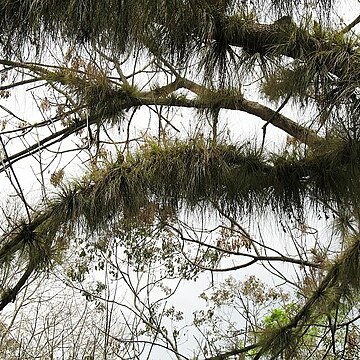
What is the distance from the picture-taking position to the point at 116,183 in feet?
6.16

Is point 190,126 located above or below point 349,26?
below

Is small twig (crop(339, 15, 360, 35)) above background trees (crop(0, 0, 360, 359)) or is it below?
above

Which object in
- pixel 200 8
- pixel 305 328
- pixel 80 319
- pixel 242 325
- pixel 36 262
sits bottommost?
pixel 36 262

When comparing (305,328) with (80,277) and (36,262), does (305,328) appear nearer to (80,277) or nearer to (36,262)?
(36,262)

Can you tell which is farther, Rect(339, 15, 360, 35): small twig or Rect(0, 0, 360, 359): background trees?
Rect(339, 15, 360, 35): small twig

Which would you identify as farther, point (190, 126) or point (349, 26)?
point (190, 126)

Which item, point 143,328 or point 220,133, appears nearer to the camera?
point 220,133

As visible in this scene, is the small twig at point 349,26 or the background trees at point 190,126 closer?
the background trees at point 190,126

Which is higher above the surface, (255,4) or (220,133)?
(220,133)

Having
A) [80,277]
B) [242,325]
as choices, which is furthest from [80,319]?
[242,325]

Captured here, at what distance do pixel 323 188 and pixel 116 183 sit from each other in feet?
2.02

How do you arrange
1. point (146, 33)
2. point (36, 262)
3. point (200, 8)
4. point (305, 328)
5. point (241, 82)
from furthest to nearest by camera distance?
point (305, 328) → point (36, 262) → point (241, 82) → point (200, 8) → point (146, 33)

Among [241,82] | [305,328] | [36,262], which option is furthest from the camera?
[305,328]

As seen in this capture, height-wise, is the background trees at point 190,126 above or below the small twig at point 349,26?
below
